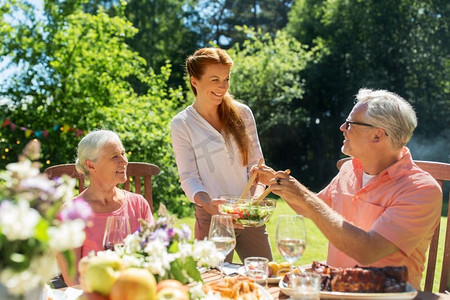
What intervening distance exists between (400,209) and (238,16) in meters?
21.3

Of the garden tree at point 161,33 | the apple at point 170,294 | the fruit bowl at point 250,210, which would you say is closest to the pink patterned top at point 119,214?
the fruit bowl at point 250,210

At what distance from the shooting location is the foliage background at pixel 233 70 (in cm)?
717

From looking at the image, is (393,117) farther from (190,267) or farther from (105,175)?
(105,175)

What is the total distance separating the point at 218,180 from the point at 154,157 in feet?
14.5

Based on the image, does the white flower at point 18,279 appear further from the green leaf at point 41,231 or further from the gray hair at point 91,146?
the gray hair at point 91,146

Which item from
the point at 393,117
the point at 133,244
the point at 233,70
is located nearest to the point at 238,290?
the point at 133,244

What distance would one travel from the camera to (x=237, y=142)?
303 centimetres

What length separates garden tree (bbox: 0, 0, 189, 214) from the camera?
23.3ft

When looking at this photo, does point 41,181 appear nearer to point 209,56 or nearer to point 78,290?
point 78,290

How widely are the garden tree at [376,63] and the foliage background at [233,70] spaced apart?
30 mm

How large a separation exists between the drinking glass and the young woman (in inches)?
37.1

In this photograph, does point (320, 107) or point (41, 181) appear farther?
point (320, 107)

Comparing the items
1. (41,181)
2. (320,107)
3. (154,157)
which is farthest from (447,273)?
(320,107)

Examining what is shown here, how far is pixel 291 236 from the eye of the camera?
174 cm
